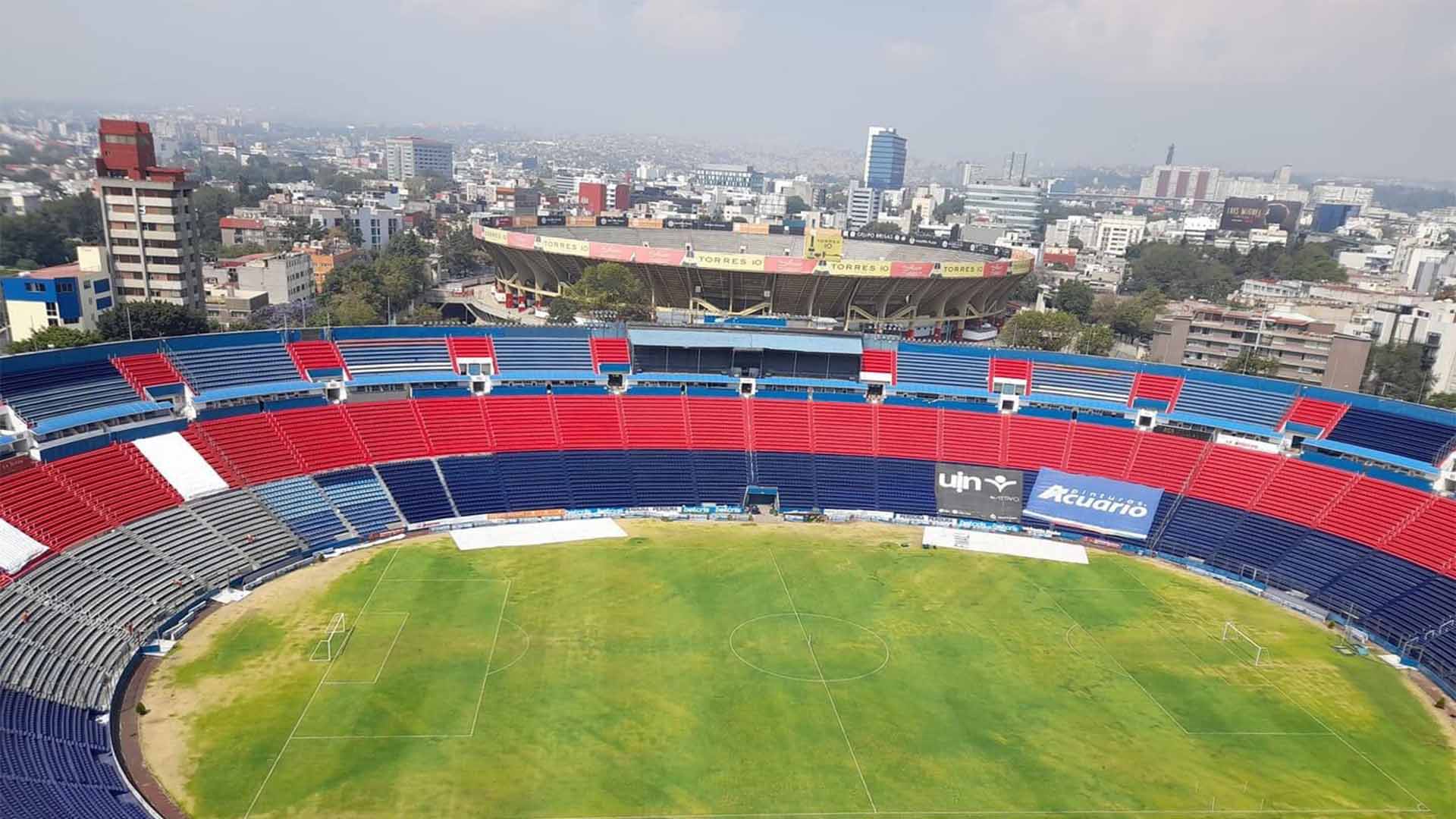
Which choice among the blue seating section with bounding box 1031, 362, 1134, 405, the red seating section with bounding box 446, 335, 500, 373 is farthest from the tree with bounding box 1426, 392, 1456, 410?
the red seating section with bounding box 446, 335, 500, 373

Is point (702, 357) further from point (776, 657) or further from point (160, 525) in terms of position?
point (160, 525)

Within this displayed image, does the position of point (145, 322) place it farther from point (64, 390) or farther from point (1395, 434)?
point (1395, 434)

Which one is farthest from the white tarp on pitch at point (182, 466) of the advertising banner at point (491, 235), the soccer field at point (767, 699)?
the advertising banner at point (491, 235)

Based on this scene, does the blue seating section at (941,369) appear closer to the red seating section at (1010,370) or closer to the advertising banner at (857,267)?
the red seating section at (1010,370)

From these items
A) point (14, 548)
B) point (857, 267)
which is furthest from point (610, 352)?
point (857, 267)

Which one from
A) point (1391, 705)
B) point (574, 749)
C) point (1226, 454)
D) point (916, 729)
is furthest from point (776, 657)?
point (1226, 454)
